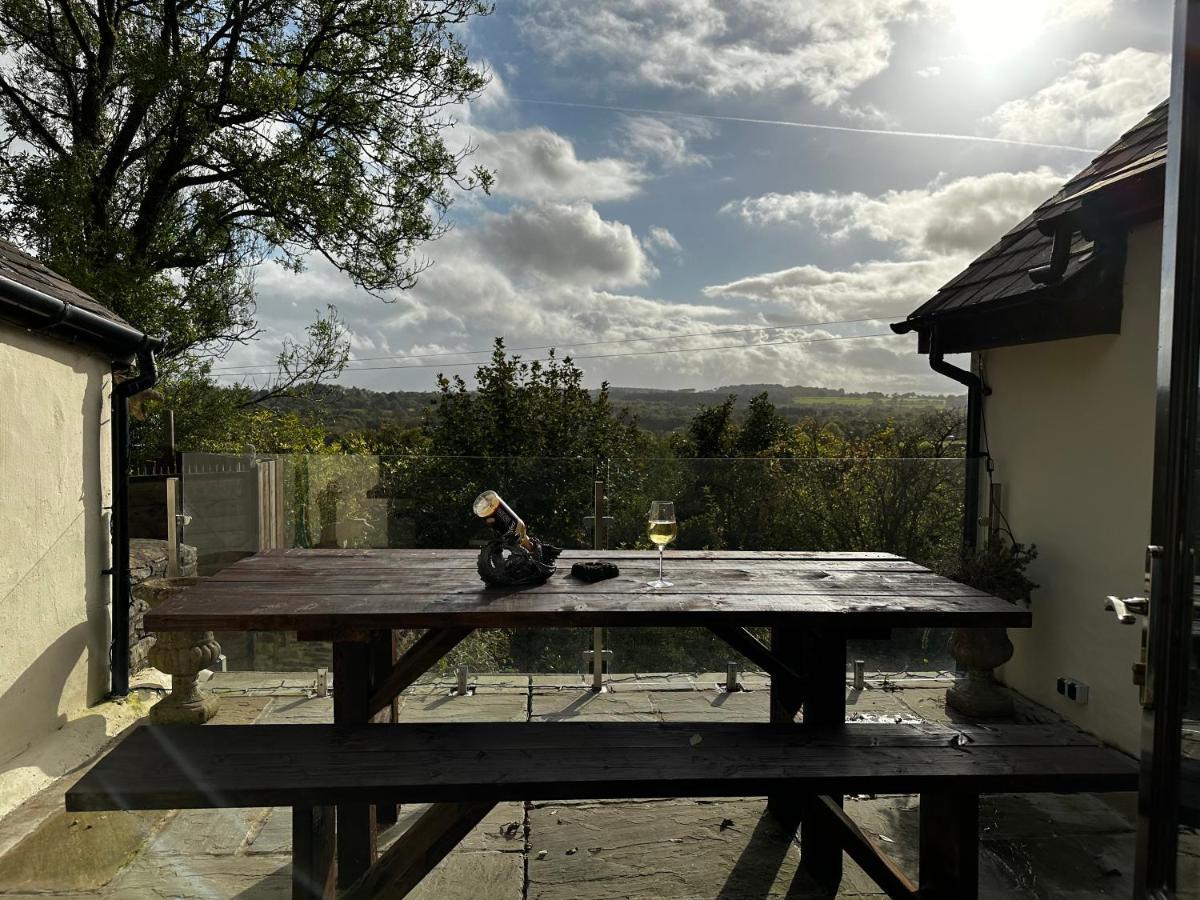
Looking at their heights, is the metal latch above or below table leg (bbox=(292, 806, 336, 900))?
above

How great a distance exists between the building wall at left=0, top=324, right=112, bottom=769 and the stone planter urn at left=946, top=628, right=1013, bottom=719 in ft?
16.8

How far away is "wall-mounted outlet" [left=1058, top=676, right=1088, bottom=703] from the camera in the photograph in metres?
4.25

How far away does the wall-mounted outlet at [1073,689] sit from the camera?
425cm

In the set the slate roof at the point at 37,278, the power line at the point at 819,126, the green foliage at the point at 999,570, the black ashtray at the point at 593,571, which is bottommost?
the green foliage at the point at 999,570

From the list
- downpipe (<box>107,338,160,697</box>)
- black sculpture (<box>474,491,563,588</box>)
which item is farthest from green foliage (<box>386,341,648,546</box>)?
black sculpture (<box>474,491,563,588</box>)

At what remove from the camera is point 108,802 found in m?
1.96

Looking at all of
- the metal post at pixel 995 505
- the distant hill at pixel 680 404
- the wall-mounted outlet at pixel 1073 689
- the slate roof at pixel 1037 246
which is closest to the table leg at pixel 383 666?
the slate roof at pixel 1037 246

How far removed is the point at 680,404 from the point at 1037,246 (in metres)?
9.12

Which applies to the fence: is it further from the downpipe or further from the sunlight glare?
the sunlight glare

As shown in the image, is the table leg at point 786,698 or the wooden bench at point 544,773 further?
the table leg at point 786,698

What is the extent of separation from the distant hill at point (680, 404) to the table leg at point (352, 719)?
265 inches

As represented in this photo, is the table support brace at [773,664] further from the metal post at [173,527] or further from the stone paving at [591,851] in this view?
the metal post at [173,527]

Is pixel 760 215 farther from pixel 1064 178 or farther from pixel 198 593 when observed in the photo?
pixel 198 593

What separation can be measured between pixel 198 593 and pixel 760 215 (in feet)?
40.6
